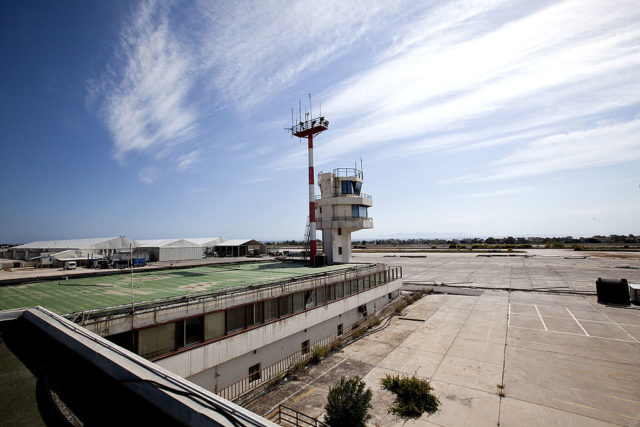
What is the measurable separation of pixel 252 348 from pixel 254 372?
1549mm

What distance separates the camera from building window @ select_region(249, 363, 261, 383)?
17.4m

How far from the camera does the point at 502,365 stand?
58.1 feet

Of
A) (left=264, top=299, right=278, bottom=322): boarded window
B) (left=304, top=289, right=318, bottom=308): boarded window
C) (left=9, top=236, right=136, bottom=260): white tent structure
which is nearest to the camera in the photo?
(left=264, top=299, right=278, bottom=322): boarded window

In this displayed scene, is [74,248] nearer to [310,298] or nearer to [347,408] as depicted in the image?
[310,298]

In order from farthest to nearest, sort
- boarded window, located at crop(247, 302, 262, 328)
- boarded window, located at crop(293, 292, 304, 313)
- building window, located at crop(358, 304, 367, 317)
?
A: building window, located at crop(358, 304, 367, 317), boarded window, located at crop(293, 292, 304, 313), boarded window, located at crop(247, 302, 262, 328)

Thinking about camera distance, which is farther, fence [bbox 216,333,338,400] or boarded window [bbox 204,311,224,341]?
fence [bbox 216,333,338,400]

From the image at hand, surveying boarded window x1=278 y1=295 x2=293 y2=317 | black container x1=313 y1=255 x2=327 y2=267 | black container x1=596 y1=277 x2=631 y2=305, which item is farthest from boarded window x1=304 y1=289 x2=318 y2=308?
black container x1=596 y1=277 x2=631 y2=305

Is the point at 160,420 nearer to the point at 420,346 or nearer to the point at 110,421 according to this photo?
the point at 110,421

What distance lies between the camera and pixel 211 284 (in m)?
21.0

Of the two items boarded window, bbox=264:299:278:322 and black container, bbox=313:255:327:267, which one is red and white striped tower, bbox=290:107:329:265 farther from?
boarded window, bbox=264:299:278:322

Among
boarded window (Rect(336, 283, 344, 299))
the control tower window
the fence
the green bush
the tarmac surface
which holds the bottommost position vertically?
the fence

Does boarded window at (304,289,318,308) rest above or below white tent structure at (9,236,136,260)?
below

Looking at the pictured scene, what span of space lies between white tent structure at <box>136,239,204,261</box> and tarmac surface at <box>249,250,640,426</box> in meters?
46.2

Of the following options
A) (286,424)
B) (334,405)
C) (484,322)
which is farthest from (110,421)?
(484,322)
